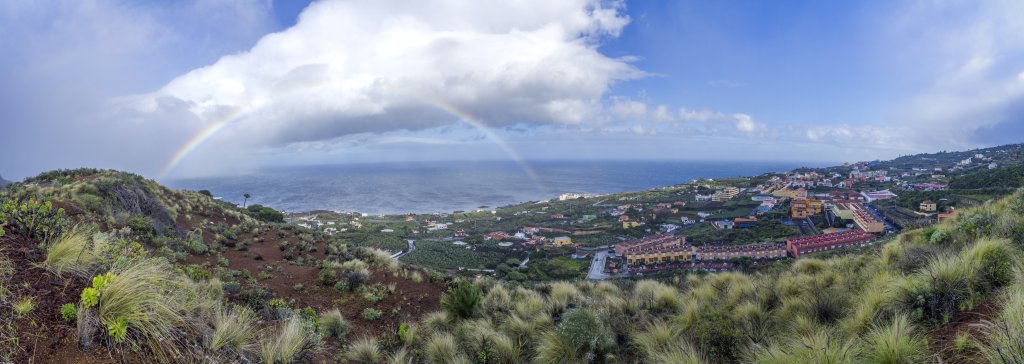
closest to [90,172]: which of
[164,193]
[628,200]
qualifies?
[164,193]

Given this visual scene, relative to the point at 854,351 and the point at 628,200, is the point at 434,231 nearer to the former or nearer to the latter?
the point at 628,200

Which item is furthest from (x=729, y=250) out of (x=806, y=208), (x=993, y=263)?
Result: (x=993, y=263)

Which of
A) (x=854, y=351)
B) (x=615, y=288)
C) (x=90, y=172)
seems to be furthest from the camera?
(x=90, y=172)

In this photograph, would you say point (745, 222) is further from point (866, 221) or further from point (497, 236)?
point (497, 236)

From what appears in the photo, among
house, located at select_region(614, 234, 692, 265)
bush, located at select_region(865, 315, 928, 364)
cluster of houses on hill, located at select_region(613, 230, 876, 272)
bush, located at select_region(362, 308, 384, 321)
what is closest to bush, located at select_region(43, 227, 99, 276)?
bush, located at select_region(362, 308, 384, 321)

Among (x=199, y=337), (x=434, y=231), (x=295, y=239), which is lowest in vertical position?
(x=434, y=231)

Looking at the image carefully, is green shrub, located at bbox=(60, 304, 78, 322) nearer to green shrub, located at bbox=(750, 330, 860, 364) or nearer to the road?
green shrub, located at bbox=(750, 330, 860, 364)

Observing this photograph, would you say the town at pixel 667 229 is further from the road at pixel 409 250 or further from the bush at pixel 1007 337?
the bush at pixel 1007 337
